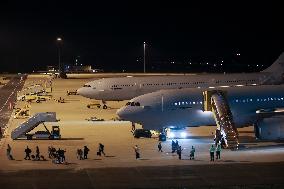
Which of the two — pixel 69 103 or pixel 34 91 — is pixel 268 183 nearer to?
pixel 69 103

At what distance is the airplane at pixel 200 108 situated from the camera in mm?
52844

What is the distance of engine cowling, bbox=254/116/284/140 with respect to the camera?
5053 centimetres

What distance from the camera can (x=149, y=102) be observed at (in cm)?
5369

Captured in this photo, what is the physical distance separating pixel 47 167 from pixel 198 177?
1130 cm

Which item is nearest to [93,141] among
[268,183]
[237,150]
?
[237,150]

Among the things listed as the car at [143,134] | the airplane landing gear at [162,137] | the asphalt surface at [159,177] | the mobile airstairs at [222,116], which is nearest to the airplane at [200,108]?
the mobile airstairs at [222,116]

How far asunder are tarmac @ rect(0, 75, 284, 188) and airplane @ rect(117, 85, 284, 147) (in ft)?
5.86

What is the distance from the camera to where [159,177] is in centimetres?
3800

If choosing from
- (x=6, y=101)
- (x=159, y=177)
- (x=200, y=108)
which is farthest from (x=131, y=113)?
(x=6, y=101)

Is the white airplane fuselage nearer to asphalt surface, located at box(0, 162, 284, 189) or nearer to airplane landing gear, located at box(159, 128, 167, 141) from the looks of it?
airplane landing gear, located at box(159, 128, 167, 141)

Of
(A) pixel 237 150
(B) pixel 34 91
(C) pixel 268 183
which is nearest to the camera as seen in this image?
(C) pixel 268 183

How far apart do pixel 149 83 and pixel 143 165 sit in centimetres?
3853

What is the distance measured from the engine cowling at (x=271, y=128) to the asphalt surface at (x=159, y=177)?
27.5 ft

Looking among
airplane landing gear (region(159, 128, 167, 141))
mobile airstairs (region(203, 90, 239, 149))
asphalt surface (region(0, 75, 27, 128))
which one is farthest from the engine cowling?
asphalt surface (region(0, 75, 27, 128))
